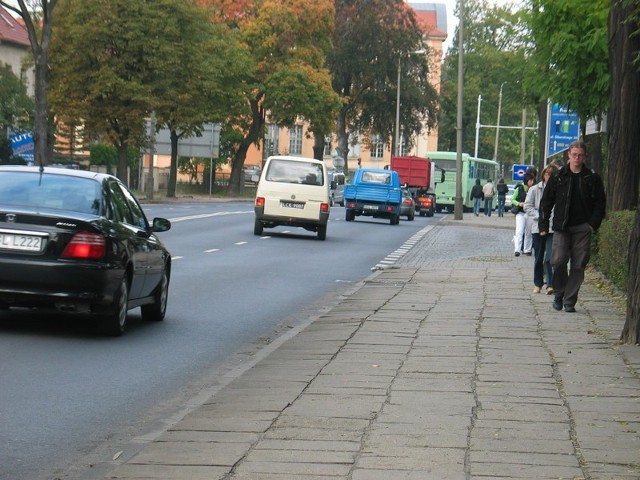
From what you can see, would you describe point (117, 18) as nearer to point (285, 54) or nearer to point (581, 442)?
point (285, 54)

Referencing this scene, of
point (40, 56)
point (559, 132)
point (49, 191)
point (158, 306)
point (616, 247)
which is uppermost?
point (40, 56)

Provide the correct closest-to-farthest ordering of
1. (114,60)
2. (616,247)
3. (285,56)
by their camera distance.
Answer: (616,247), (114,60), (285,56)

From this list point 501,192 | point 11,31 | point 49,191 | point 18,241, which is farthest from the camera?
point 11,31

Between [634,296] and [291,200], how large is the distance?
2335 centimetres

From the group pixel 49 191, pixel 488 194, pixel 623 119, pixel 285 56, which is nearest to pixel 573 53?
pixel 623 119

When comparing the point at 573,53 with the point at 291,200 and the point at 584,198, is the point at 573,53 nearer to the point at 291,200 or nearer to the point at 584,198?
the point at 584,198

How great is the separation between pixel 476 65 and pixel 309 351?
405 ft

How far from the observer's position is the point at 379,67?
8200 cm

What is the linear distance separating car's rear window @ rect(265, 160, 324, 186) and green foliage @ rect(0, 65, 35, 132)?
30084 mm

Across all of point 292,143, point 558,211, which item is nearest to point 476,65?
point 292,143

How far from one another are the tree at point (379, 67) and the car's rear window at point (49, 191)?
6820 centimetres

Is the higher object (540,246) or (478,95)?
(478,95)

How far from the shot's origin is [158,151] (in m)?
69.1

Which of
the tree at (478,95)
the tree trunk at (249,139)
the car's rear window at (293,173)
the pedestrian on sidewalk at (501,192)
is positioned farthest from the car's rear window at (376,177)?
the tree at (478,95)
